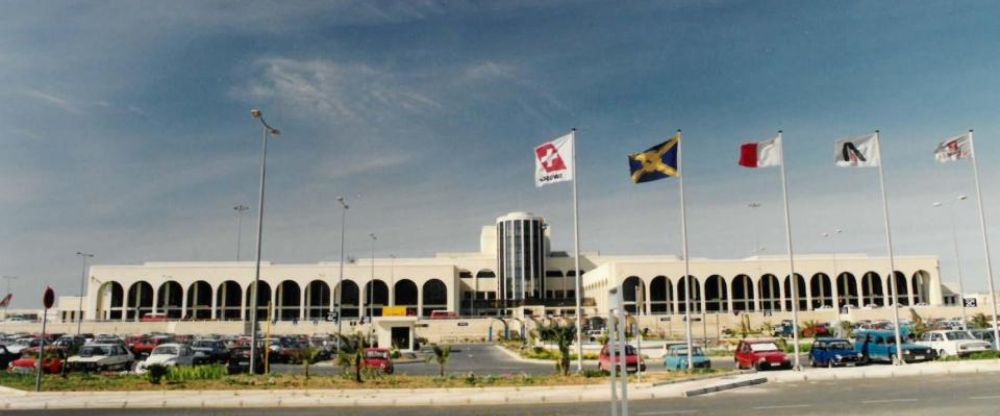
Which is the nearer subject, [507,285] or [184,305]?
[184,305]

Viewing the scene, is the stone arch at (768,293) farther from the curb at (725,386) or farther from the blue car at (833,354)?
the curb at (725,386)

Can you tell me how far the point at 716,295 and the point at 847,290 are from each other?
62.9 feet

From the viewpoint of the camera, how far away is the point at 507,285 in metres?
118

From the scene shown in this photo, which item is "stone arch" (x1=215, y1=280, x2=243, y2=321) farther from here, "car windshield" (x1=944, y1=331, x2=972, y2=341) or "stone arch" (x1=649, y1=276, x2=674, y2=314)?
"car windshield" (x1=944, y1=331, x2=972, y2=341)

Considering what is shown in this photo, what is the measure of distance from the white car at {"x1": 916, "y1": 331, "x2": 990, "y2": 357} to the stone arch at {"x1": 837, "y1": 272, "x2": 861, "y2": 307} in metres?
78.8

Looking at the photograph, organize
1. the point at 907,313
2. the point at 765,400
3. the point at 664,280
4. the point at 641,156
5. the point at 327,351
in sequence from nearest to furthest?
the point at 765,400 → the point at 641,156 → the point at 327,351 → the point at 907,313 → the point at 664,280

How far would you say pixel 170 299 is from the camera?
4321 inches

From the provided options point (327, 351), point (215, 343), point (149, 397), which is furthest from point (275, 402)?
point (327, 351)

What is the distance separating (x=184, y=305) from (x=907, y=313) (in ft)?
318

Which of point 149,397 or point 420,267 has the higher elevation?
point 420,267

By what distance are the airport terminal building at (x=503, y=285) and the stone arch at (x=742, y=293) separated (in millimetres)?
178

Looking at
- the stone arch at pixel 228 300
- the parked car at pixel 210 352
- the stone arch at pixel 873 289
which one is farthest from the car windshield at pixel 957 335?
the stone arch at pixel 228 300

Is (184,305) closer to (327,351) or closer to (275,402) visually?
(327,351)

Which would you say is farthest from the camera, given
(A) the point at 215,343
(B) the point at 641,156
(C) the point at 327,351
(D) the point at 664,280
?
(D) the point at 664,280
